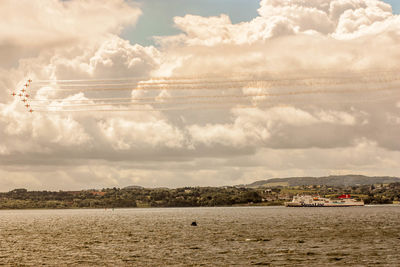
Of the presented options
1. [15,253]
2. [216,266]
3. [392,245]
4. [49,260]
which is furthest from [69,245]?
[392,245]

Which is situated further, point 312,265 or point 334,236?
point 334,236

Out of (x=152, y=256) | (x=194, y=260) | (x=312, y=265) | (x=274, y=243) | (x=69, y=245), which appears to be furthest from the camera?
(x=69, y=245)

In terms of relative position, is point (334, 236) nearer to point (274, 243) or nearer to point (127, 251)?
point (274, 243)

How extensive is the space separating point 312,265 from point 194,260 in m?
22.1

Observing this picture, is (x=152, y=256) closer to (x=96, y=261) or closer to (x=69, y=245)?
(x=96, y=261)

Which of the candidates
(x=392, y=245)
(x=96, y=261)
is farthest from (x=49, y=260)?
(x=392, y=245)

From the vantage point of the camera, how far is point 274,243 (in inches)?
4776

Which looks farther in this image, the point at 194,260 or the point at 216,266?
the point at 194,260

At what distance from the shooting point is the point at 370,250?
104500 mm

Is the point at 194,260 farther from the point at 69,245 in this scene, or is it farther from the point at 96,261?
the point at 69,245

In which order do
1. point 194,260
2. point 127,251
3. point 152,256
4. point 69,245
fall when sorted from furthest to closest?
point 69,245 → point 127,251 → point 152,256 → point 194,260

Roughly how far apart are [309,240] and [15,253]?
69.8 metres

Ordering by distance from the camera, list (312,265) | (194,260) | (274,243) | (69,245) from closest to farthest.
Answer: (312,265) → (194,260) → (274,243) → (69,245)

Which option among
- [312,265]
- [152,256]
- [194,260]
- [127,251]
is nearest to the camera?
[312,265]
